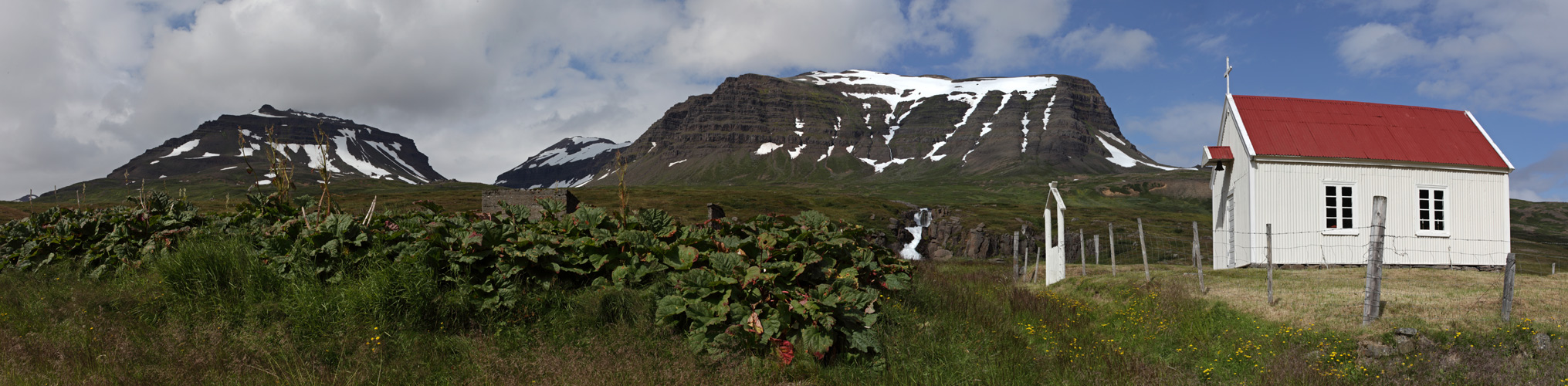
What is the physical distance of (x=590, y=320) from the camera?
5.56 metres

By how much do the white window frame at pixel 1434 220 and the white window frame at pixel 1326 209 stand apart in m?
1.65

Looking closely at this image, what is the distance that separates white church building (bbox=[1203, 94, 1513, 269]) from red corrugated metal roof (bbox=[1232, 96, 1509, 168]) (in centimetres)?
4

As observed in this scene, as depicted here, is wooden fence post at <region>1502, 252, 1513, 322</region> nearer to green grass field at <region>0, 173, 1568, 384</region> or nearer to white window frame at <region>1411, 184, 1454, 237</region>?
green grass field at <region>0, 173, 1568, 384</region>

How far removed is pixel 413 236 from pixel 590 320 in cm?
169

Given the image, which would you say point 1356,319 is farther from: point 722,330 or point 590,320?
point 590,320

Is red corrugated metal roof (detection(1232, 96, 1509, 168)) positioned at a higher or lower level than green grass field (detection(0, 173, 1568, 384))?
higher

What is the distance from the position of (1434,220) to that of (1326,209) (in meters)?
3.21

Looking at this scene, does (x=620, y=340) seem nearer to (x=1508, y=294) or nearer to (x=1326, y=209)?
(x=1508, y=294)

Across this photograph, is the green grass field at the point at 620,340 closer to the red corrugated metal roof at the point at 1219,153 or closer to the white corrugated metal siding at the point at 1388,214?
the white corrugated metal siding at the point at 1388,214

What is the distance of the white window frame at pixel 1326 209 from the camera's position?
20266 mm

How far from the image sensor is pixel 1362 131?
70.5ft

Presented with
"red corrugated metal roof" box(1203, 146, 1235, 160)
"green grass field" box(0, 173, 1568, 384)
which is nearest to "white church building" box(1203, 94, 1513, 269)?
"red corrugated metal roof" box(1203, 146, 1235, 160)

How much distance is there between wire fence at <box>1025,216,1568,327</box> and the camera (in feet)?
32.4

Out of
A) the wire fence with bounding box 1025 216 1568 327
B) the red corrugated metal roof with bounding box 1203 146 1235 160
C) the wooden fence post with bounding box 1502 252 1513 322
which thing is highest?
the red corrugated metal roof with bounding box 1203 146 1235 160
